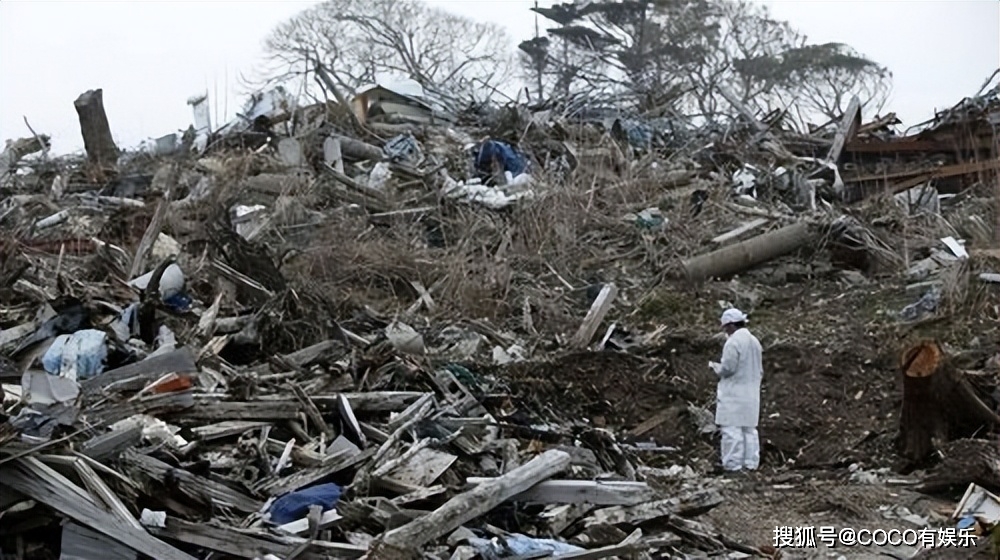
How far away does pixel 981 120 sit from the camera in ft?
47.2

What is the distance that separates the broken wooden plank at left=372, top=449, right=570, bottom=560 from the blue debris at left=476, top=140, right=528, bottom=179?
895 centimetres

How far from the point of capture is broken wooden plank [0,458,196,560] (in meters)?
3.89

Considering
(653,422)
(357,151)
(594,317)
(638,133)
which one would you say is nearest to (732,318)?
(653,422)

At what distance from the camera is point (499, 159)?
13.9 meters

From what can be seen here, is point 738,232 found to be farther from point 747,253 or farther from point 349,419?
point 349,419

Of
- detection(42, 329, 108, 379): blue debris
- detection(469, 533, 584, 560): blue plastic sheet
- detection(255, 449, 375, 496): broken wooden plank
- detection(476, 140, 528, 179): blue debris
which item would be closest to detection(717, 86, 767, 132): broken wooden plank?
detection(476, 140, 528, 179): blue debris

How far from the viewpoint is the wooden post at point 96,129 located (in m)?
15.4

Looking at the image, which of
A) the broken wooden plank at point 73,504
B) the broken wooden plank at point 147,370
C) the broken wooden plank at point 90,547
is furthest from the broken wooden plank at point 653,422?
the broken wooden plank at point 90,547

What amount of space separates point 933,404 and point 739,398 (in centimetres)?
129

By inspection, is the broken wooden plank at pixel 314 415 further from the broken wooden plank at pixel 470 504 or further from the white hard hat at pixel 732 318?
the white hard hat at pixel 732 318

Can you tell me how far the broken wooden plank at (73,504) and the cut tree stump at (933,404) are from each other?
→ 465 centimetres

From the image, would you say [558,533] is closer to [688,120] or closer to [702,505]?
[702,505]

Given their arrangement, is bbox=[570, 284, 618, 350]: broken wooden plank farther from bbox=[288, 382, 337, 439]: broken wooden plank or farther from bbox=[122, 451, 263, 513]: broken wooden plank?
bbox=[122, 451, 263, 513]: broken wooden plank

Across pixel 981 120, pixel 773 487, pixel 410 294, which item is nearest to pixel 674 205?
pixel 410 294
